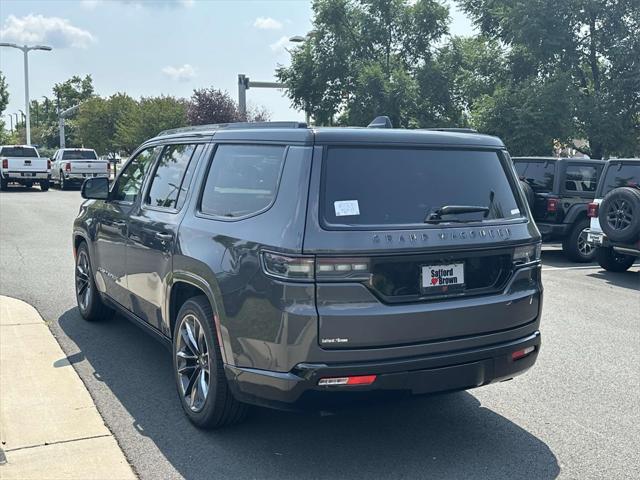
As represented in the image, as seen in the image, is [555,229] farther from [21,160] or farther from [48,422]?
[21,160]

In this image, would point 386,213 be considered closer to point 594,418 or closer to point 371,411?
point 371,411

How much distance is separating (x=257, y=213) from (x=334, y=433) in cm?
144

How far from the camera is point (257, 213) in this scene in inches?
144

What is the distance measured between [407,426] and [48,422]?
2217 millimetres

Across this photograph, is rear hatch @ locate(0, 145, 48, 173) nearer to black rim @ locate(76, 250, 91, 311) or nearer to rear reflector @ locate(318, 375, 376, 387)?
black rim @ locate(76, 250, 91, 311)

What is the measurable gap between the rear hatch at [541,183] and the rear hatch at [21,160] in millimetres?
22364

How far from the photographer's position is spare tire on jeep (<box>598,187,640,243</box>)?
9.39m

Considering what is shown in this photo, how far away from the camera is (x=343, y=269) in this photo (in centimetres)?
333

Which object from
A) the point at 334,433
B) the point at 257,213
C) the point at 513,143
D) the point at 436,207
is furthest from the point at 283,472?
the point at 513,143

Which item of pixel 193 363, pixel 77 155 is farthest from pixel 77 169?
pixel 193 363

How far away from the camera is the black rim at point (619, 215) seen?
957cm

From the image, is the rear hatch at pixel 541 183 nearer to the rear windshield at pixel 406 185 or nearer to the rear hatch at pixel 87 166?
the rear windshield at pixel 406 185

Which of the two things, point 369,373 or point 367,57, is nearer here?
point 369,373

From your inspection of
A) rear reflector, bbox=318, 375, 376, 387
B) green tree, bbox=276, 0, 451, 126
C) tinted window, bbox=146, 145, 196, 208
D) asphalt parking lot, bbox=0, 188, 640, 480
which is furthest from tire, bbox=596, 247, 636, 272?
green tree, bbox=276, 0, 451, 126
